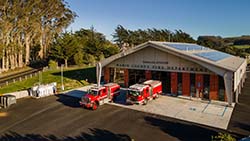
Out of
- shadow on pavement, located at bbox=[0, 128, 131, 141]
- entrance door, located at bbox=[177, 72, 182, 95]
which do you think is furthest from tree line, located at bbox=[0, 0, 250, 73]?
shadow on pavement, located at bbox=[0, 128, 131, 141]

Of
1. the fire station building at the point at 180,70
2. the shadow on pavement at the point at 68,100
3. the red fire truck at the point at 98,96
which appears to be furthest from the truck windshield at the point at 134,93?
the fire station building at the point at 180,70

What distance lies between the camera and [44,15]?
220 ft

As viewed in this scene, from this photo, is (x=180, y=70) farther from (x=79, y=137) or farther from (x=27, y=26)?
(x=27, y=26)

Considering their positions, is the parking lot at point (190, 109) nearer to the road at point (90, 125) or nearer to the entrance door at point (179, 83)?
the road at point (90, 125)

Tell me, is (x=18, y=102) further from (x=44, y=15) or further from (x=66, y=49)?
(x=44, y=15)

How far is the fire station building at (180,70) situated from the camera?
85.6 ft

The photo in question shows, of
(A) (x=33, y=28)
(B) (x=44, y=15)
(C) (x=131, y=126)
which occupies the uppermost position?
(B) (x=44, y=15)

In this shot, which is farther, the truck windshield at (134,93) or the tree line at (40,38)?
the tree line at (40,38)

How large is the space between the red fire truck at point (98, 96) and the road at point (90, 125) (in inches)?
28.7

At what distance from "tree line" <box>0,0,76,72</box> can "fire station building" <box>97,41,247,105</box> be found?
103 ft

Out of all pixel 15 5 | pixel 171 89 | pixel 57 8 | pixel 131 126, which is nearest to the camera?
pixel 131 126

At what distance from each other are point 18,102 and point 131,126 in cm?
1729

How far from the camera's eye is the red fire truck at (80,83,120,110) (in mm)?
25172

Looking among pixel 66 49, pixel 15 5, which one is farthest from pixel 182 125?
pixel 15 5
